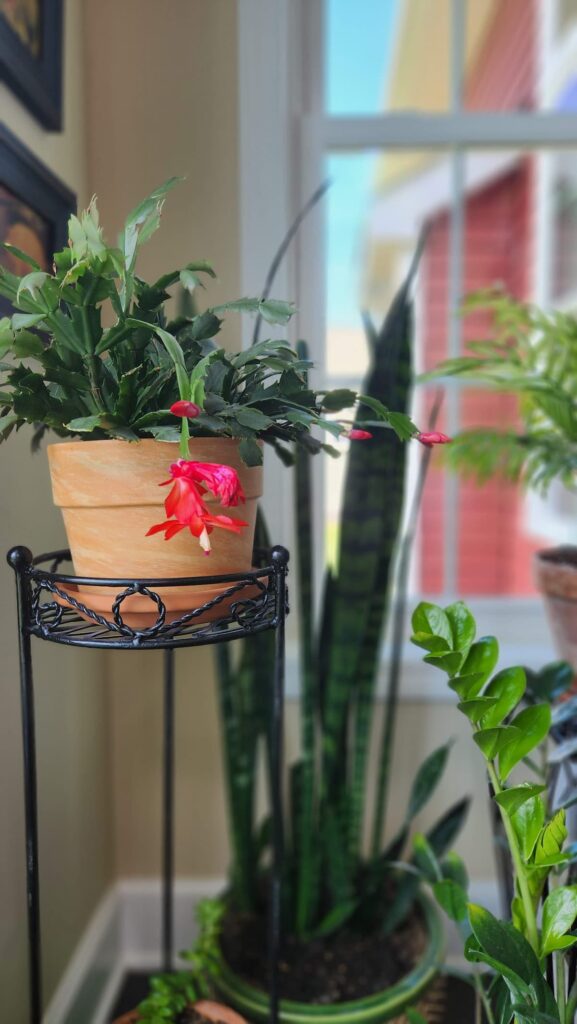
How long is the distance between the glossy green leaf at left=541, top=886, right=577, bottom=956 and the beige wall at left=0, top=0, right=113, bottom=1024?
67 centimetres

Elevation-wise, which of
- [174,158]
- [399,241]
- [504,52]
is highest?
[504,52]

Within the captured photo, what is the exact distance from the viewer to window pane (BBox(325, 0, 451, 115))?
5.06 ft

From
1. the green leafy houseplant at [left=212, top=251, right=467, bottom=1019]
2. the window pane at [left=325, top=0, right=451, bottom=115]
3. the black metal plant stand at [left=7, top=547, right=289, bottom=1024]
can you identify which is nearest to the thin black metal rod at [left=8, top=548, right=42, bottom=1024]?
the black metal plant stand at [left=7, top=547, right=289, bottom=1024]

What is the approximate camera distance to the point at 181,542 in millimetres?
672

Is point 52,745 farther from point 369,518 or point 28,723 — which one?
point 369,518

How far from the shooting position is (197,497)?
21.3 inches

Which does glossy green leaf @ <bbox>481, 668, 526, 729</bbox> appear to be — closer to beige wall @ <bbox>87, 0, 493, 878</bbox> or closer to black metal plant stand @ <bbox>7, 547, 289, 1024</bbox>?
black metal plant stand @ <bbox>7, 547, 289, 1024</bbox>

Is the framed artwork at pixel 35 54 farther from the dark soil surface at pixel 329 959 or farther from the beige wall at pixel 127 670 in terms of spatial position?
the dark soil surface at pixel 329 959

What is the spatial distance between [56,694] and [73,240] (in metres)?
0.73

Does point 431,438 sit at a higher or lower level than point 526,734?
higher

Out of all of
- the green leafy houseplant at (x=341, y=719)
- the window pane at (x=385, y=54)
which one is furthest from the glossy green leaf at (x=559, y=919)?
the window pane at (x=385, y=54)

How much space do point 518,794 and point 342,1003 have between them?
53 cm

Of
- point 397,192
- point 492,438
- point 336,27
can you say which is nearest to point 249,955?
point 492,438

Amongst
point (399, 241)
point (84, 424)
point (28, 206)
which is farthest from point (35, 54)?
point (399, 241)
